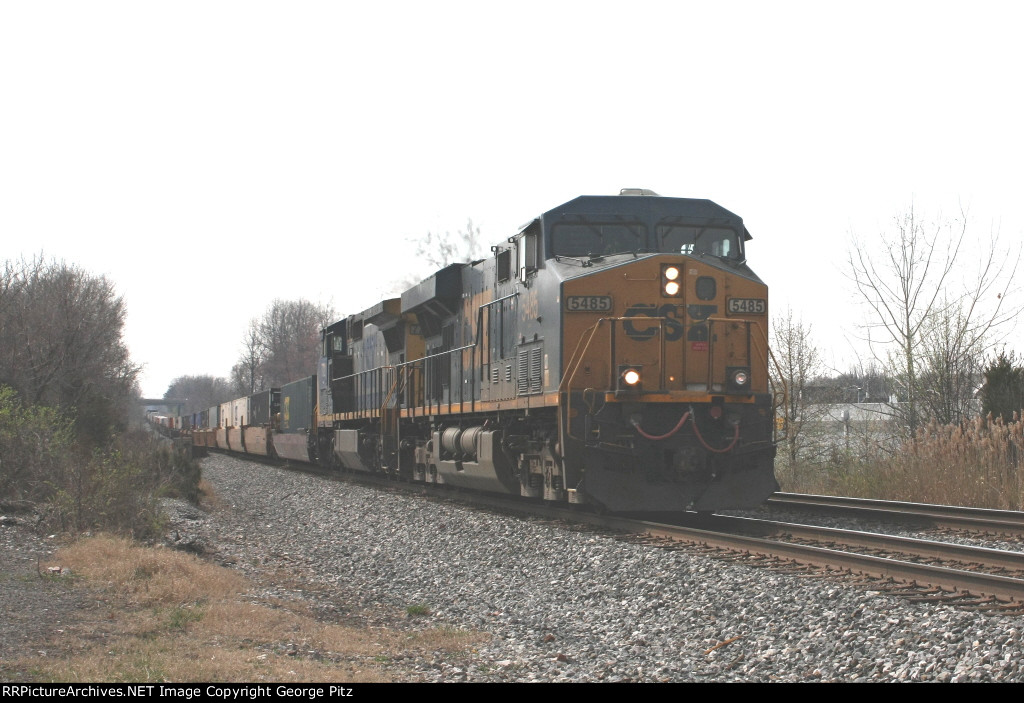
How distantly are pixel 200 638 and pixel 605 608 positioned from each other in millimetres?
2889

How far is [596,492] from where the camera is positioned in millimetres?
10477

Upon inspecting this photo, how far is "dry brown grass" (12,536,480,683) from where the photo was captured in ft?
17.3

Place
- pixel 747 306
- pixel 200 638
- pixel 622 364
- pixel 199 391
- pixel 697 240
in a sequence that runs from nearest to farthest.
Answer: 1. pixel 200 638
2. pixel 622 364
3. pixel 747 306
4. pixel 697 240
5. pixel 199 391

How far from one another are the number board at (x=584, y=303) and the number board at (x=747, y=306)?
1.53m

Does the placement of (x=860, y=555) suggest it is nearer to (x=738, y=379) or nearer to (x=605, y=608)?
(x=605, y=608)

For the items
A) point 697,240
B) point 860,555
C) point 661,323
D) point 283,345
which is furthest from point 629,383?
point 283,345

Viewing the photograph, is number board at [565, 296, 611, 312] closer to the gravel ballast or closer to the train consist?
the train consist

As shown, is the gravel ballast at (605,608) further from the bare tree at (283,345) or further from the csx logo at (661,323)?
the bare tree at (283,345)

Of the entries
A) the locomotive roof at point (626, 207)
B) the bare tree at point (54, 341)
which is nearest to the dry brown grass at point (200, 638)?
the locomotive roof at point (626, 207)

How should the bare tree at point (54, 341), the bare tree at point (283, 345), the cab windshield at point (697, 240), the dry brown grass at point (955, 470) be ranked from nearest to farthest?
the cab windshield at point (697, 240) → the dry brown grass at point (955, 470) → the bare tree at point (54, 341) → the bare tree at point (283, 345)

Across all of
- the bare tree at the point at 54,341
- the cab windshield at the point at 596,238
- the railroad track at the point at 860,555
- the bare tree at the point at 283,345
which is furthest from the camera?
the bare tree at the point at 283,345

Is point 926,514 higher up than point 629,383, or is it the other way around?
point 629,383

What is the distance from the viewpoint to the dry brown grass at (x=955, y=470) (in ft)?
40.3

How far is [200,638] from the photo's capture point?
20.7 feet
